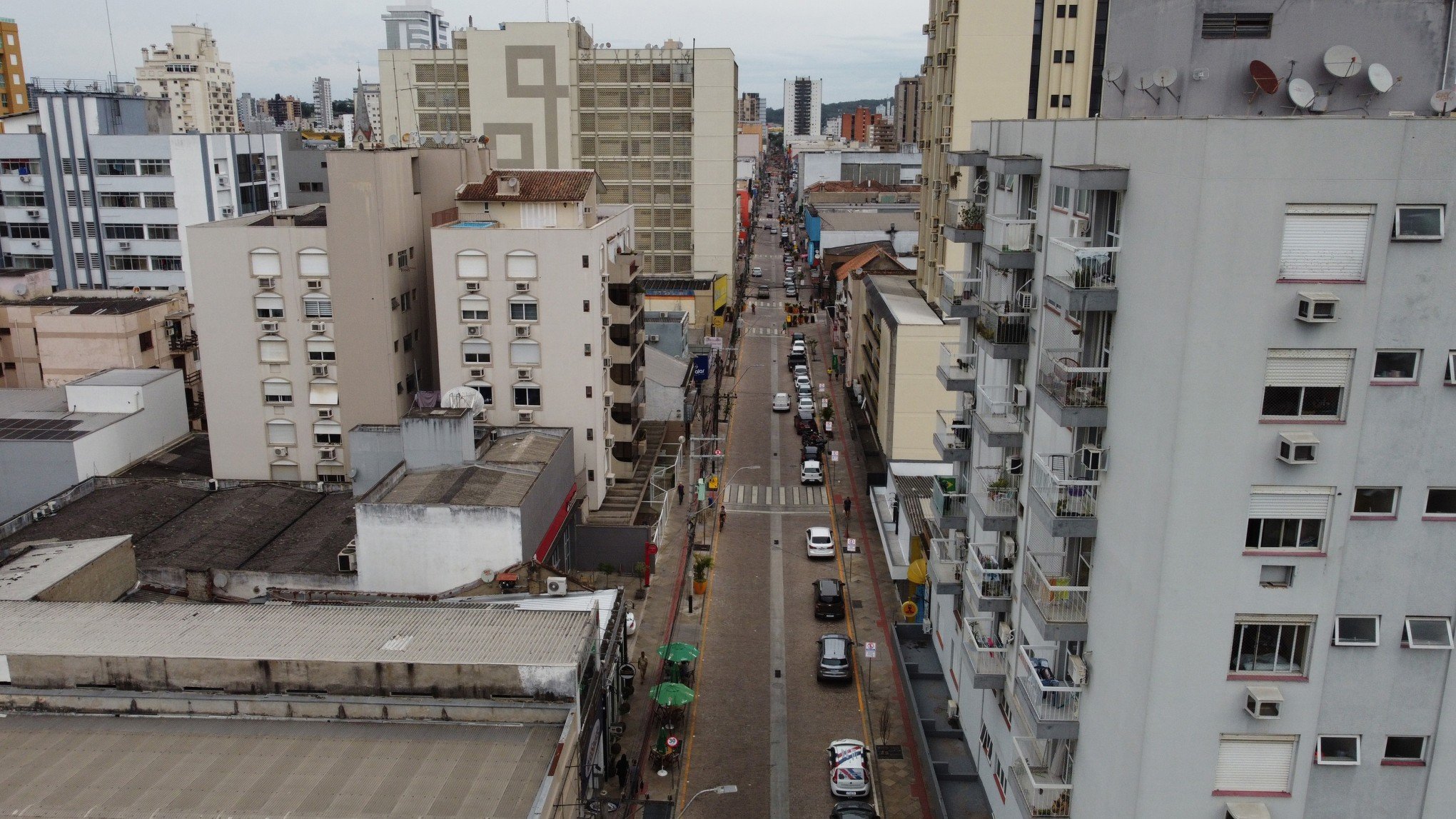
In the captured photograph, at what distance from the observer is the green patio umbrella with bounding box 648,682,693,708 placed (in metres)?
37.8

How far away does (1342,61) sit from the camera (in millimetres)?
20562

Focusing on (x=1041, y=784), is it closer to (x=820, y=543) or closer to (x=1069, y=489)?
(x=1069, y=489)

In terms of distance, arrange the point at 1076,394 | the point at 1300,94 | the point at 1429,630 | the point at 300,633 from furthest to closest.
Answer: the point at 300,633 < the point at 1076,394 < the point at 1300,94 < the point at 1429,630

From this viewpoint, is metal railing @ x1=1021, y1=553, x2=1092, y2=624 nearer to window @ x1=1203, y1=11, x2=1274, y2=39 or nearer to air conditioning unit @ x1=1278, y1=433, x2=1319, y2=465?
air conditioning unit @ x1=1278, y1=433, x2=1319, y2=465

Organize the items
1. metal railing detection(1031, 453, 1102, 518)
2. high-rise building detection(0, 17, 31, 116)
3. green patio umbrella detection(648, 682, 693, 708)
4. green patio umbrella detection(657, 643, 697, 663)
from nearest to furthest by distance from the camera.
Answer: metal railing detection(1031, 453, 1102, 518)
green patio umbrella detection(648, 682, 693, 708)
green patio umbrella detection(657, 643, 697, 663)
high-rise building detection(0, 17, 31, 116)

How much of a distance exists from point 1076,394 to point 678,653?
23728 mm

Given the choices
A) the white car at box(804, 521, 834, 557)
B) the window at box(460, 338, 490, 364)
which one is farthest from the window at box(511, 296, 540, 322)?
the white car at box(804, 521, 834, 557)

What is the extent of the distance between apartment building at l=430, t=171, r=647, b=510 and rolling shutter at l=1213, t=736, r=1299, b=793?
124 ft

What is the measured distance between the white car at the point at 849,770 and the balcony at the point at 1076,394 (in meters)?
17.1

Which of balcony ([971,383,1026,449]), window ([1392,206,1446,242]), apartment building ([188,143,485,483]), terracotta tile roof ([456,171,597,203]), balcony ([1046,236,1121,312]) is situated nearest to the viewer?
window ([1392,206,1446,242])

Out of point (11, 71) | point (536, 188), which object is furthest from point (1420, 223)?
point (11, 71)

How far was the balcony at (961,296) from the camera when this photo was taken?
30.0 meters

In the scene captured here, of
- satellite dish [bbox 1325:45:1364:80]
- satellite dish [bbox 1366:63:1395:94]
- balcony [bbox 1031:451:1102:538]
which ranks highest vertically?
satellite dish [bbox 1325:45:1364:80]

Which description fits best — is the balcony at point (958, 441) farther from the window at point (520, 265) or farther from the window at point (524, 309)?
the window at point (520, 265)
